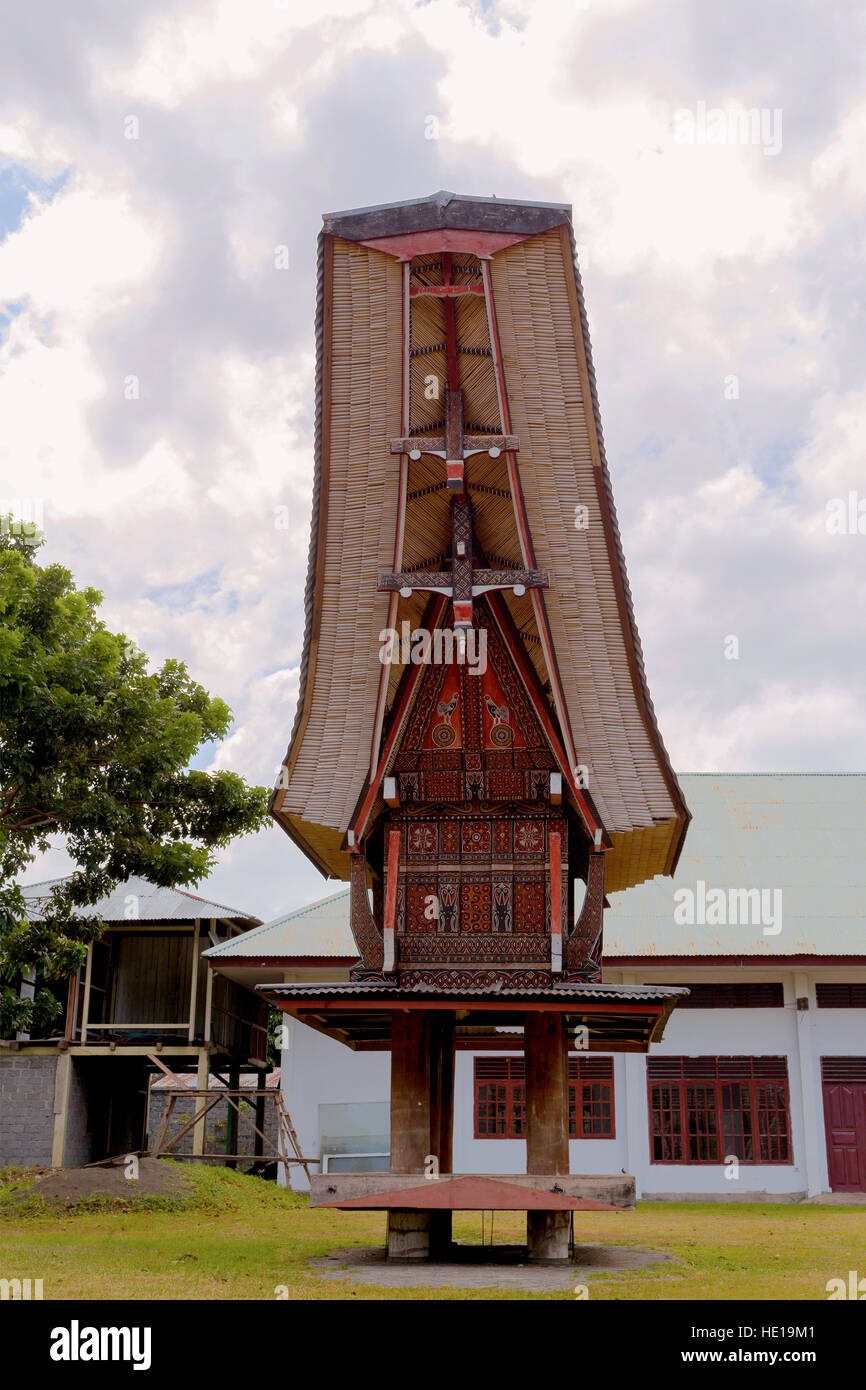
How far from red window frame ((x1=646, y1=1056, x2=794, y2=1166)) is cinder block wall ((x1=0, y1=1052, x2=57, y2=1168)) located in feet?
35.5

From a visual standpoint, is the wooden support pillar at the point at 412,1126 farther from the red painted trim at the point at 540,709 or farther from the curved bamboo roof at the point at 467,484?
the red painted trim at the point at 540,709

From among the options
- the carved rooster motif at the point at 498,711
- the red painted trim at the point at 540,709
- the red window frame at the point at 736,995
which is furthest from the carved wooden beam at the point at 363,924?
the red window frame at the point at 736,995

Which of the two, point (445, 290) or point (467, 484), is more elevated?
point (445, 290)

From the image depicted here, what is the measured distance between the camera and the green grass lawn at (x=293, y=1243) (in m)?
8.55

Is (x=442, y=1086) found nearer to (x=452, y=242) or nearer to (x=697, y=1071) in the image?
(x=452, y=242)

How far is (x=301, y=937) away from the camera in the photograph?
22.5 meters

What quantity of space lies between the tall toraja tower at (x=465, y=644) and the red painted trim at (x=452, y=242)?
2cm

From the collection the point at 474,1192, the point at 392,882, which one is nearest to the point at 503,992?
the point at 474,1192

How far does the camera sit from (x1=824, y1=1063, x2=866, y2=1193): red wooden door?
21094mm

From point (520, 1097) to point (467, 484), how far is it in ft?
42.5

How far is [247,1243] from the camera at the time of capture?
12312mm

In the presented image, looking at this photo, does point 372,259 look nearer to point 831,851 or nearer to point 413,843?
point 413,843

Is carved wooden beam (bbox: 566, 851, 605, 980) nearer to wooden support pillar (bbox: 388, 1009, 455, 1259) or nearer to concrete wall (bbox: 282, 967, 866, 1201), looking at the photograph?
wooden support pillar (bbox: 388, 1009, 455, 1259)

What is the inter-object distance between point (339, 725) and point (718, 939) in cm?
1160
